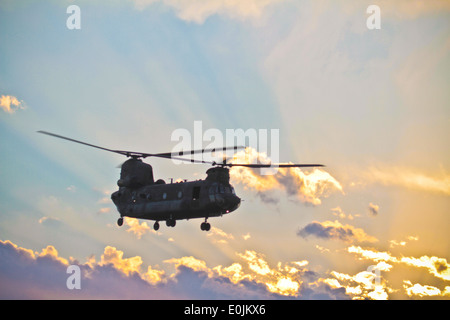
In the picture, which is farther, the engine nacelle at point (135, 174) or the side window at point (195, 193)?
the engine nacelle at point (135, 174)

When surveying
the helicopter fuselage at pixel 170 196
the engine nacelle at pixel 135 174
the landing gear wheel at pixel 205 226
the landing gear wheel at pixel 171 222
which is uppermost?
the engine nacelle at pixel 135 174

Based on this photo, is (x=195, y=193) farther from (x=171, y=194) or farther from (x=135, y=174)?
(x=135, y=174)

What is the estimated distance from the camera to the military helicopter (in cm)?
5066

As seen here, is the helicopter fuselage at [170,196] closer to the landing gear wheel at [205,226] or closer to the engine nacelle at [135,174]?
the engine nacelle at [135,174]

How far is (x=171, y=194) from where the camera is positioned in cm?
5353

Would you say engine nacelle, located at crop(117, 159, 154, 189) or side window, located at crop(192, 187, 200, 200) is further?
engine nacelle, located at crop(117, 159, 154, 189)

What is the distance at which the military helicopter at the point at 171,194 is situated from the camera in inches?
1994

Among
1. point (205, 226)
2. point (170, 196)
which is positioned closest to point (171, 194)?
point (170, 196)

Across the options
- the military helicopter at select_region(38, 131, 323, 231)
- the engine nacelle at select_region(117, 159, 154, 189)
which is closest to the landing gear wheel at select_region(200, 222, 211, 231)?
the military helicopter at select_region(38, 131, 323, 231)

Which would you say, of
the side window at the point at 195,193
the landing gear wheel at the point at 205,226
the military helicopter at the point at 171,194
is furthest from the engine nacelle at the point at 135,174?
the landing gear wheel at the point at 205,226

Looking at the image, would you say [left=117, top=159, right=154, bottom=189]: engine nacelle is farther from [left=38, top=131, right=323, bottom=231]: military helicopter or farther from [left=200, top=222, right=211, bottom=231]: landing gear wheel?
[left=200, top=222, right=211, bottom=231]: landing gear wheel
